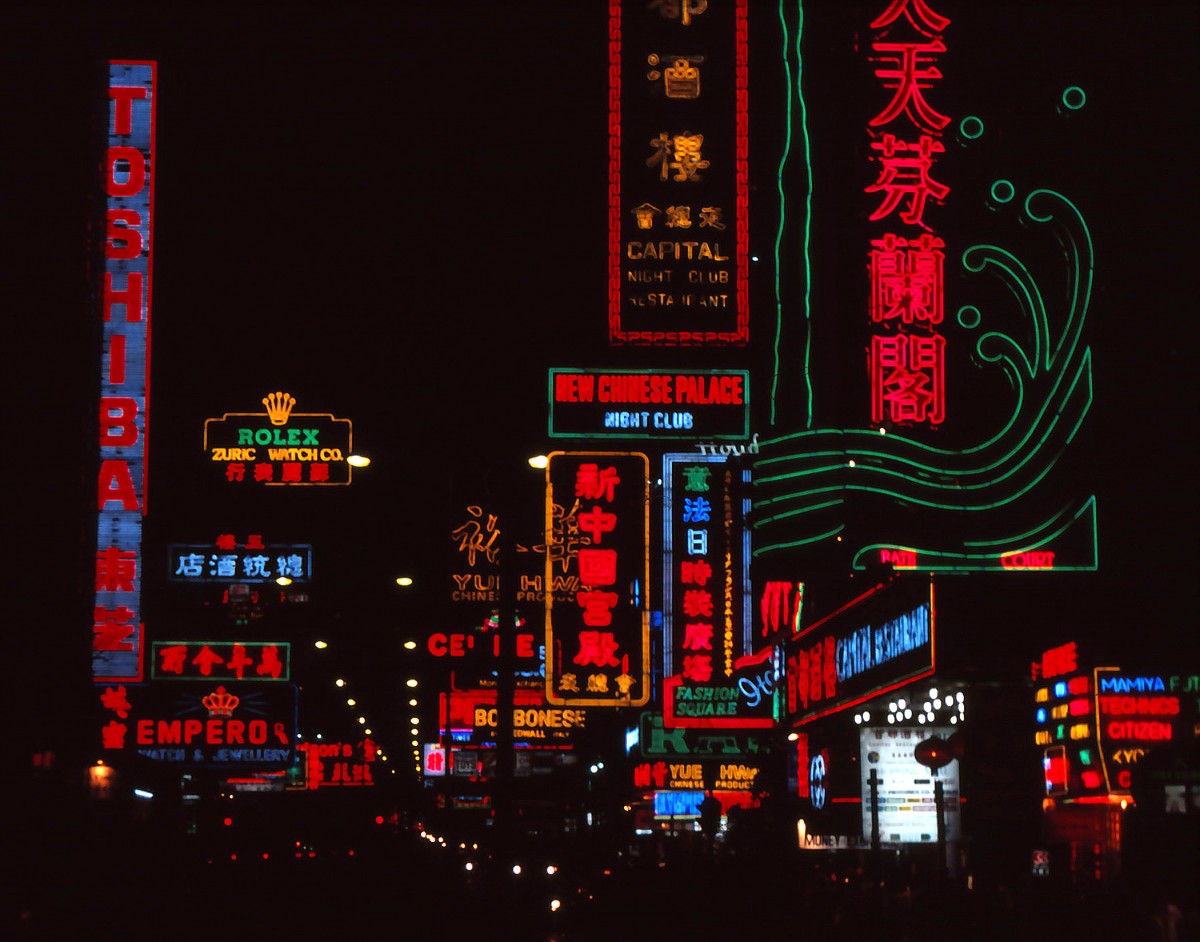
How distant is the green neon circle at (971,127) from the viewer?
862 inches

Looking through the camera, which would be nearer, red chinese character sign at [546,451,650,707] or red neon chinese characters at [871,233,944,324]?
red neon chinese characters at [871,233,944,324]

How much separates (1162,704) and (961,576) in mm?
3759

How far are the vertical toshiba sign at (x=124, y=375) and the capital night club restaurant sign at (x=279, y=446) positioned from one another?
5.44 ft

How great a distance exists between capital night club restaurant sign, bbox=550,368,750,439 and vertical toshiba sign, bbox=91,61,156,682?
9745 mm

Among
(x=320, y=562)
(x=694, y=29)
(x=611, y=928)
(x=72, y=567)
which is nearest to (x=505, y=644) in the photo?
(x=611, y=928)

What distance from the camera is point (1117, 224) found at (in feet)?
71.4

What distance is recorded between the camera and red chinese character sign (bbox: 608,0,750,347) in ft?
89.8

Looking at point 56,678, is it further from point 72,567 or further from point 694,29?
point 694,29

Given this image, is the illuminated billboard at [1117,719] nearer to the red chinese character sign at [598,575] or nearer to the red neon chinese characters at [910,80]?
the red neon chinese characters at [910,80]

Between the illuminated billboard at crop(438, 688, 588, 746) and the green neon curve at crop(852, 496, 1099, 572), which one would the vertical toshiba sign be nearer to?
the illuminated billboard at crop(438, 688, 588, 746)

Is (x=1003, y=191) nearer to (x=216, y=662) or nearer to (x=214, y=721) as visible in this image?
(x=216, y=662)

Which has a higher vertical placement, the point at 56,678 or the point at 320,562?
the point at 320,562

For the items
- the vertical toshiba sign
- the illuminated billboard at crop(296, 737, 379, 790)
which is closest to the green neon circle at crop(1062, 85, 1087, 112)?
the vertical toshiba sign

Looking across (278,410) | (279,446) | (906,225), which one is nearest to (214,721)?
(279,446)
